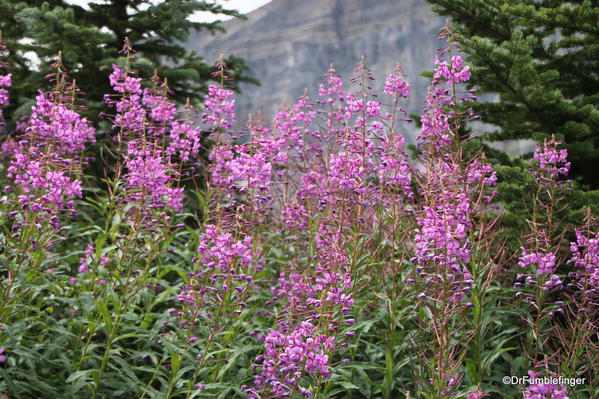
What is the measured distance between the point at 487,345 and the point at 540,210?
1.30 meters

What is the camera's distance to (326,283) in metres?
3.47

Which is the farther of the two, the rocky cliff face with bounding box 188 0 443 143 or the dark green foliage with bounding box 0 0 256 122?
the rocky cliff face with bounding box 188 0 443 143

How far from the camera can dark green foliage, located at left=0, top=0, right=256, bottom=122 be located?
7727mm

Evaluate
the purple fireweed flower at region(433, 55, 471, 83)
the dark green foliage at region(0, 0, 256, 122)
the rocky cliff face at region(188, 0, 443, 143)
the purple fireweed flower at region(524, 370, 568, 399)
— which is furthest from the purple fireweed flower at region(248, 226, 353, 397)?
the rocky cliff face at region(188, 0, 443, 143)

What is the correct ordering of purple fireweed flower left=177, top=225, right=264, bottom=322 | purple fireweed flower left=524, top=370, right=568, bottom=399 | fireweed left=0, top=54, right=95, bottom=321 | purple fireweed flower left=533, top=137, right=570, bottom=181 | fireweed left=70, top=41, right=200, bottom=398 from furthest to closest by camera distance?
purple fireweed flower left=533, top=137, right=570, bottom=181 < fireweed left=70, top=41, right=200, bottom=398 < fireweed left=0, top=54, right=95, bottom=321 < purple fireweed flower left=177, top=225, right=264, bottom=322 < purple fireweed flower left=524, top=370, right=568, bottom=399

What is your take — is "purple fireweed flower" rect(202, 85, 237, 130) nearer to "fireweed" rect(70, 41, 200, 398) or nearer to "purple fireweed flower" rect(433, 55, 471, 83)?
"fireweed" rect(70, 41, 200, 398)

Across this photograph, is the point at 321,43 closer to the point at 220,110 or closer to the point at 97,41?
the point at 97,41

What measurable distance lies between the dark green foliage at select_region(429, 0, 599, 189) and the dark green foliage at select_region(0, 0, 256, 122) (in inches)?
126

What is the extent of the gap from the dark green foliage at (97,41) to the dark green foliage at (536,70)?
321 centimetres

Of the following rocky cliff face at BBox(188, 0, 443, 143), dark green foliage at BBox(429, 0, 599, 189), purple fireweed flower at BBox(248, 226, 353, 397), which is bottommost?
rocky cliff face at BBox(188, 0, 443, 143)

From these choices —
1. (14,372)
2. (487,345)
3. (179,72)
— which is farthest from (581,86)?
(14,372)

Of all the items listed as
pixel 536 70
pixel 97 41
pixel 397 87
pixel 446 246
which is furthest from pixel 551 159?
pixel 97 41

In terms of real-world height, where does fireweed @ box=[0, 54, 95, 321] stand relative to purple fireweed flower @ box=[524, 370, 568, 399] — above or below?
above

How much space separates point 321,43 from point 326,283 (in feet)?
84.4
